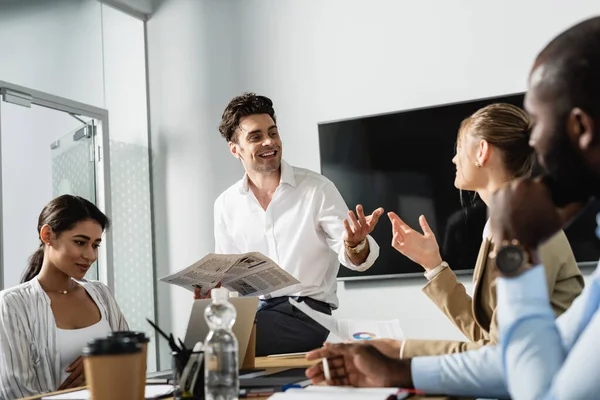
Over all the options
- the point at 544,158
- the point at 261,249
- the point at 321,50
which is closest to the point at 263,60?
the point at 321,50

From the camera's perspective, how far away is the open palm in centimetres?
198

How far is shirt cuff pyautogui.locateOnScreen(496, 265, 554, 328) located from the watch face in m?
0.01

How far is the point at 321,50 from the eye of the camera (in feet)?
14.0

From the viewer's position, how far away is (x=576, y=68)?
0.91m

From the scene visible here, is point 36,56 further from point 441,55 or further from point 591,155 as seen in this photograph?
point 591,155

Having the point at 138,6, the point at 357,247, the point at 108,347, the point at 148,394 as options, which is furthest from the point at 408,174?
the point at 108,347

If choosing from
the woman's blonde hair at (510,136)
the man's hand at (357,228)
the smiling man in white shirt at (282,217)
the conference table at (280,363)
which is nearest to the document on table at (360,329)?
the conference table at (280,363)

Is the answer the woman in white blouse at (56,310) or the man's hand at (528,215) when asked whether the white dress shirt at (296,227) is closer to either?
the woman in white blouse at (56,310)

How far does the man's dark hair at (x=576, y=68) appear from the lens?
2.97 ft

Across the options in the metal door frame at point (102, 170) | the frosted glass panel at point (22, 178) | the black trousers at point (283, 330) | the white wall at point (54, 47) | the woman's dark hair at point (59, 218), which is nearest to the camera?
the black trousers at point (283, 330)

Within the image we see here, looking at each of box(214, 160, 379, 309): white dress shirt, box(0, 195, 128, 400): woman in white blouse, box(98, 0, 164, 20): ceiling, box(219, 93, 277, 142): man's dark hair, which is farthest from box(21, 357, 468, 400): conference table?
box(98, 0, 164, 20): ceiling

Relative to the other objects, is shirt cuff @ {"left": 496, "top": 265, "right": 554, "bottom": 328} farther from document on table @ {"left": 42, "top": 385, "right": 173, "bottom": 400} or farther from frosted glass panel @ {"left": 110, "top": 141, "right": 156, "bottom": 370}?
frosted glass panel @ {"left": 110, "top": 141, "right": 156, "bottom": 370}

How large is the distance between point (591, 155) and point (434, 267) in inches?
39.8

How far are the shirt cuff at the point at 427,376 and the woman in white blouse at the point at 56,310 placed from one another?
4.20 feet
